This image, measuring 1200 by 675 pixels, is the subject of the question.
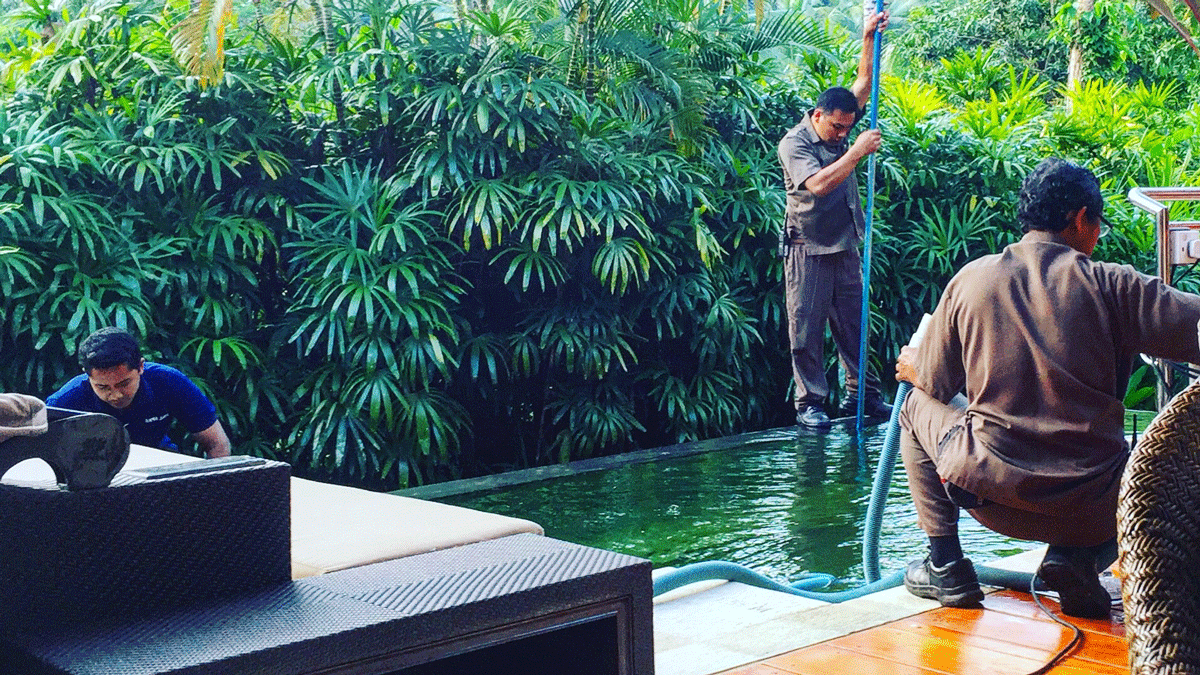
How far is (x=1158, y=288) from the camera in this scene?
267 centimetres

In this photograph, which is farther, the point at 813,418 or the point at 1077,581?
the point at 813,418

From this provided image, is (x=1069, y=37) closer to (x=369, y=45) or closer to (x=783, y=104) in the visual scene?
(x=783, y=104)

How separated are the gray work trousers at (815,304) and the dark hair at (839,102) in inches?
30.9

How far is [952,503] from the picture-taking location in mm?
3021

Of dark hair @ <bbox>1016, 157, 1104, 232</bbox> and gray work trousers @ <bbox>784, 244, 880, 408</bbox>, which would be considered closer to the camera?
dark hair @ <bbox>1016, 157, 1104, 232</bbox>

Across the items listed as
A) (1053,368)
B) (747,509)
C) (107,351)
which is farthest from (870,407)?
(107,351)

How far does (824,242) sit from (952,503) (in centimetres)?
358

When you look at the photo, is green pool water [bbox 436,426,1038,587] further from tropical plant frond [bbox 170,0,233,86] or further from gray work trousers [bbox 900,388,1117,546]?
tropical plant frond [bbox 170,0,233,86]

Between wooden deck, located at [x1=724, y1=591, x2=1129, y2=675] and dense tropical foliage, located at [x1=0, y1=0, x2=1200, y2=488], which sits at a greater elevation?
dense tropical foliage, located at [x1=0, y1=0, x2=1200, y2=488]

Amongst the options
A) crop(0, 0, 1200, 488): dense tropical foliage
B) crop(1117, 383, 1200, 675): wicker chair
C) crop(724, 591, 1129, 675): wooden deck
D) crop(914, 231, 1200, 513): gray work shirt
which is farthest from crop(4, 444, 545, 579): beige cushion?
crop(0, 0, 1200, 488): dense tropical foliage

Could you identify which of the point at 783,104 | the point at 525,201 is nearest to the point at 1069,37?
the point at 783,104

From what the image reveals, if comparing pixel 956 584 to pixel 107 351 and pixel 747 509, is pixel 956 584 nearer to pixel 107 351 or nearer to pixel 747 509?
pixel 747 509

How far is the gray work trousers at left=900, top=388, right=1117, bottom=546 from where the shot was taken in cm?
278

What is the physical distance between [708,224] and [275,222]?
2.81 m
